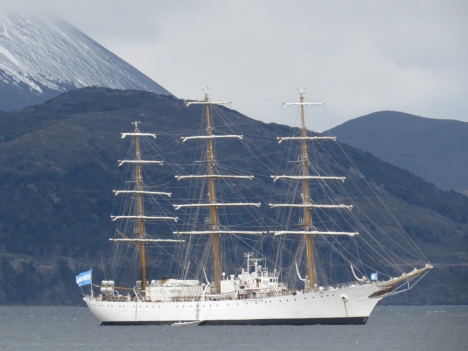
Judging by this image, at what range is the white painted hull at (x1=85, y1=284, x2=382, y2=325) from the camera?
4323 inches

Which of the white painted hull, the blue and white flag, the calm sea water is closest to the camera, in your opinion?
the calm sea water

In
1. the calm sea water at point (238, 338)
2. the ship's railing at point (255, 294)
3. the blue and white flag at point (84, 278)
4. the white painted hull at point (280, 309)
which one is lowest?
the calm sea water at point (238, 338)

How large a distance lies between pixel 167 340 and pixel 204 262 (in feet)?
79.4

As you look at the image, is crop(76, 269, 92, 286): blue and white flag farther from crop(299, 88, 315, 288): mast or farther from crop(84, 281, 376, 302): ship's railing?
crop(299, 88, 315, 288): mast

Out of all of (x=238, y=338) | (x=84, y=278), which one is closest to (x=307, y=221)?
(x=238, y=338)

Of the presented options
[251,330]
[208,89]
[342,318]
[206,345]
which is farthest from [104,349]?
[208,89]

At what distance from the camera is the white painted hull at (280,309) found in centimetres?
10981

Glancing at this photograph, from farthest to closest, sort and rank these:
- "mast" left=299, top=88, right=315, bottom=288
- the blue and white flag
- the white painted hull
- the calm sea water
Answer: the blue and white flag
"mast" left=299, top=88, right=315, bottom=288
the white painted hull
the calm sea water

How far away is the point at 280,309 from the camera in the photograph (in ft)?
363

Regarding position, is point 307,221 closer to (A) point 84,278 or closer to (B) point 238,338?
(B) point 238,338

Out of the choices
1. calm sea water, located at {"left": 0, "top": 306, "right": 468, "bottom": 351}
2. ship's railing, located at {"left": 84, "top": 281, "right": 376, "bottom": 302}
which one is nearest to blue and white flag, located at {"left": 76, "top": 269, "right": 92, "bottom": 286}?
ship's railing, located at {"left": 84, "top": 281, "right": 376, "bottom": 302}

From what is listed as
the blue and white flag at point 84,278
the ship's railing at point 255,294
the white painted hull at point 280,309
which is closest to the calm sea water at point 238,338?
the white painted hull at point 280,309

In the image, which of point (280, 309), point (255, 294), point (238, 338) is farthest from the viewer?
point (255, 294)

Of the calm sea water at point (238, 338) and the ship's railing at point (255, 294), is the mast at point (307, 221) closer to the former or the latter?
the ship's railing at point (255, 294)
